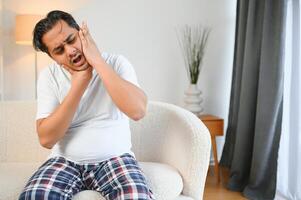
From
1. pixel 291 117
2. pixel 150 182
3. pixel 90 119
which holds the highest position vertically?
pixel 90 119

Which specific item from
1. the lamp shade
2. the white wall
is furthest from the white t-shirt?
the white wall

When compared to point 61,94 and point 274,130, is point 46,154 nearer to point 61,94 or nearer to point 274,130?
point 61,94

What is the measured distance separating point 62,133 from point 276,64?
152 cm

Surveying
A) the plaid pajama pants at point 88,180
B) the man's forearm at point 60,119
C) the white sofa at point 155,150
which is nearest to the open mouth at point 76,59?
the man's forearm at point 60,119

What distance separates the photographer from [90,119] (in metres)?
1.48

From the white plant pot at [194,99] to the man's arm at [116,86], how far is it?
1728 mm

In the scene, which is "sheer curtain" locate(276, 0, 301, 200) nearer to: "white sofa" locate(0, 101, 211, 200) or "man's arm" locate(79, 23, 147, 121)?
"white sofa" locate(0, 101, 211, 200)

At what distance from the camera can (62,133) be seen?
4.58 feet

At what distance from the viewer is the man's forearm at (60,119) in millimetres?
1351

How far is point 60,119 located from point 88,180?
0.83 ft

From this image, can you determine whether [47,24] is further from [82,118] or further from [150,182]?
[150,182]

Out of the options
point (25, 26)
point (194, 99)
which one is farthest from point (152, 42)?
point (25, 26)

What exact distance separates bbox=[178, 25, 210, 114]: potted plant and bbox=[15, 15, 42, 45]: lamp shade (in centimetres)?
124

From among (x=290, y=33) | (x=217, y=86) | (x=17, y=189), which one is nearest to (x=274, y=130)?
(x=290, y=33)
